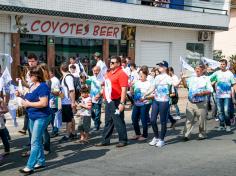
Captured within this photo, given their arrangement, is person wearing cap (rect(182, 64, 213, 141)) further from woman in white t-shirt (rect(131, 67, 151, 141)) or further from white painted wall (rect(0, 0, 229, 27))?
white painted wall (rect(0, 0, 229, 27))

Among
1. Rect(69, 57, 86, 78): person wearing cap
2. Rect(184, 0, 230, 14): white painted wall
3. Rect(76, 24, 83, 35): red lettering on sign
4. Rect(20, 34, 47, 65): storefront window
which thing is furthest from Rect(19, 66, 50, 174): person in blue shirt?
Rect(184, 0, 230, 14): white painted wall

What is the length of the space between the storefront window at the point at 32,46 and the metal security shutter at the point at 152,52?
6031 millimetres

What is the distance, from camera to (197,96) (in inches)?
417

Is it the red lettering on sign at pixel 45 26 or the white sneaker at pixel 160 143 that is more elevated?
the red lettering on sign at pixel 45 26

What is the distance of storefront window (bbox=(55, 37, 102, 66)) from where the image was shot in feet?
69.9

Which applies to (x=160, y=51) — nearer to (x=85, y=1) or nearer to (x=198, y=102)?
(x=85, y=1)

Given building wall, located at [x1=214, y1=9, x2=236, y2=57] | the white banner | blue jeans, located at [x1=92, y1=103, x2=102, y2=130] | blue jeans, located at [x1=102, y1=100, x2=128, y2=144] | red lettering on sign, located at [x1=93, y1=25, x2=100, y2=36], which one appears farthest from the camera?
building wall, located at [x1=214, y1=9, x2=236, y2=57]

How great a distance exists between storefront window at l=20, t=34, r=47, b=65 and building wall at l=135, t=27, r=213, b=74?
574cm

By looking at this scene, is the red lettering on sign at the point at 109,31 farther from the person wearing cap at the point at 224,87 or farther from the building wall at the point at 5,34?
the person wearing cap at the point at 224,87

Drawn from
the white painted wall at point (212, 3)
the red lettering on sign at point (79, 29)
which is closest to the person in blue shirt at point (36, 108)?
the red lettering on sign at point (79, 29)

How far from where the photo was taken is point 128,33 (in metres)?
23.8

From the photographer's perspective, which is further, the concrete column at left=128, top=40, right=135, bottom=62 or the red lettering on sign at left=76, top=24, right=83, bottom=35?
the concrete column at left=128, top=40, right=135, bottom=62

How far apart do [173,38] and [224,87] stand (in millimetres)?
15236

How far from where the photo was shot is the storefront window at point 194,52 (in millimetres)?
28219
